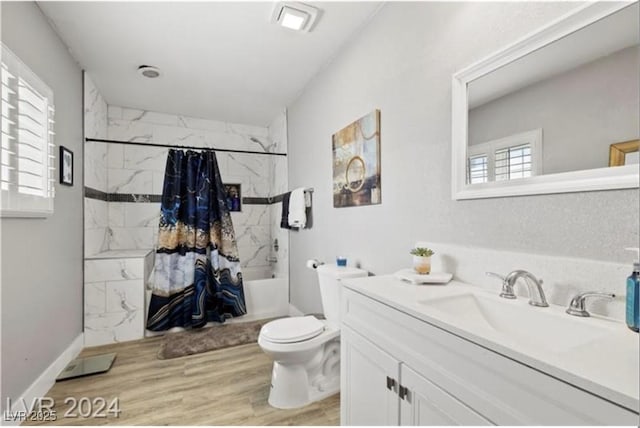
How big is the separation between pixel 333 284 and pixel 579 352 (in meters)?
1.41

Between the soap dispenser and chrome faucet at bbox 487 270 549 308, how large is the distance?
0.21m

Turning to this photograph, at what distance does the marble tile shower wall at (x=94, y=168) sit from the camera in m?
2.66

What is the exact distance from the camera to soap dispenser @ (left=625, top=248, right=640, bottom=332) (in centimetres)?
75

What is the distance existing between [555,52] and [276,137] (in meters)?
3.18

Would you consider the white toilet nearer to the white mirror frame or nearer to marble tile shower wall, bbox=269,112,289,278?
the white mirror frame

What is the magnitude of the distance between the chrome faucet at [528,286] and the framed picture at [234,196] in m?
3.39

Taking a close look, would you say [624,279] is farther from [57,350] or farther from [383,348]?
[57,350]

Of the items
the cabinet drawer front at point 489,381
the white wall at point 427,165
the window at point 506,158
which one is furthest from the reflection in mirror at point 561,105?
the cabinet drawer front at point 489,381

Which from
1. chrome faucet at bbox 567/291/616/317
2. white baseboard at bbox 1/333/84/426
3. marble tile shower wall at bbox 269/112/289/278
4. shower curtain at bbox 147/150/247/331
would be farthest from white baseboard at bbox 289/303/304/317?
chrome faucet at bbox 567/291/616/317

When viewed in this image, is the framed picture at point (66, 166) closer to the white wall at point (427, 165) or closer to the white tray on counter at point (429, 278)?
the white wall at point (427, 165)

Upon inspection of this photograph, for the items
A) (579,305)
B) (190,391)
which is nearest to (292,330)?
(190,391)

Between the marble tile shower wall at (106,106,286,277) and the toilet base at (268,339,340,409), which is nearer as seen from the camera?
the toilet base at (268,339,340,409)

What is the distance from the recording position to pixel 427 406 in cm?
90

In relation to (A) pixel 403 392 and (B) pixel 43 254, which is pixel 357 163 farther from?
(B) pixel 43 254
